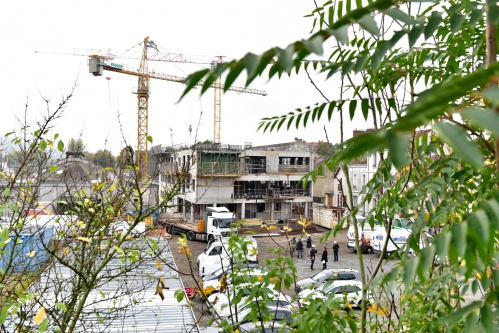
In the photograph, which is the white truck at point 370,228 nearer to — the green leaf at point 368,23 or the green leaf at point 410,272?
the green leaf at point 410,272

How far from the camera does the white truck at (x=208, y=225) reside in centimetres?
2141

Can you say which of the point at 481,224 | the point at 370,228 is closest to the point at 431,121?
the point at 481,224

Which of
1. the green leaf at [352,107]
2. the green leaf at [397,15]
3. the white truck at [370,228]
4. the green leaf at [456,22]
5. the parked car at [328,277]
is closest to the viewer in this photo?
the green leaf at [397,15]

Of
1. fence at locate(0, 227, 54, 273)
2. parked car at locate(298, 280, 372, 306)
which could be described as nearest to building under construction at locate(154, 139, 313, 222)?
fence at locate(0, 227, 54, 273)

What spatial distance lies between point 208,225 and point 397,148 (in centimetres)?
2215

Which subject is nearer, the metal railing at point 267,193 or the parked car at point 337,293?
the parked car at point 337,293

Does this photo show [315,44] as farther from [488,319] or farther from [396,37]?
[488,319]

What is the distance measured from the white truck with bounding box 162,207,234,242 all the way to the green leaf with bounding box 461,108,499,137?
1998cm

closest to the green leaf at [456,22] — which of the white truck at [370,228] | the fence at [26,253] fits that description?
the white truck at [370,228]

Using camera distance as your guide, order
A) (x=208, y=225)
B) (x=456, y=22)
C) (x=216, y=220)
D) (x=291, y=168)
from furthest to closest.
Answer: (x=291, y=168) → (x=208, y=225) → (x=216, y=220) → (x=456, y=22)

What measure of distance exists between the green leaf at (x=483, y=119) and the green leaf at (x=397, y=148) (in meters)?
0.09

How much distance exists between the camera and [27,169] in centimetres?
498

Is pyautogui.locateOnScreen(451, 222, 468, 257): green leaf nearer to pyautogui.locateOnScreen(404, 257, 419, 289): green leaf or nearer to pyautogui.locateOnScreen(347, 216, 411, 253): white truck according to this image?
pyautogui.locateOnScreen(404, 257, 419, 289): green leaf

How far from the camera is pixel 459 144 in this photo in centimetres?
55
